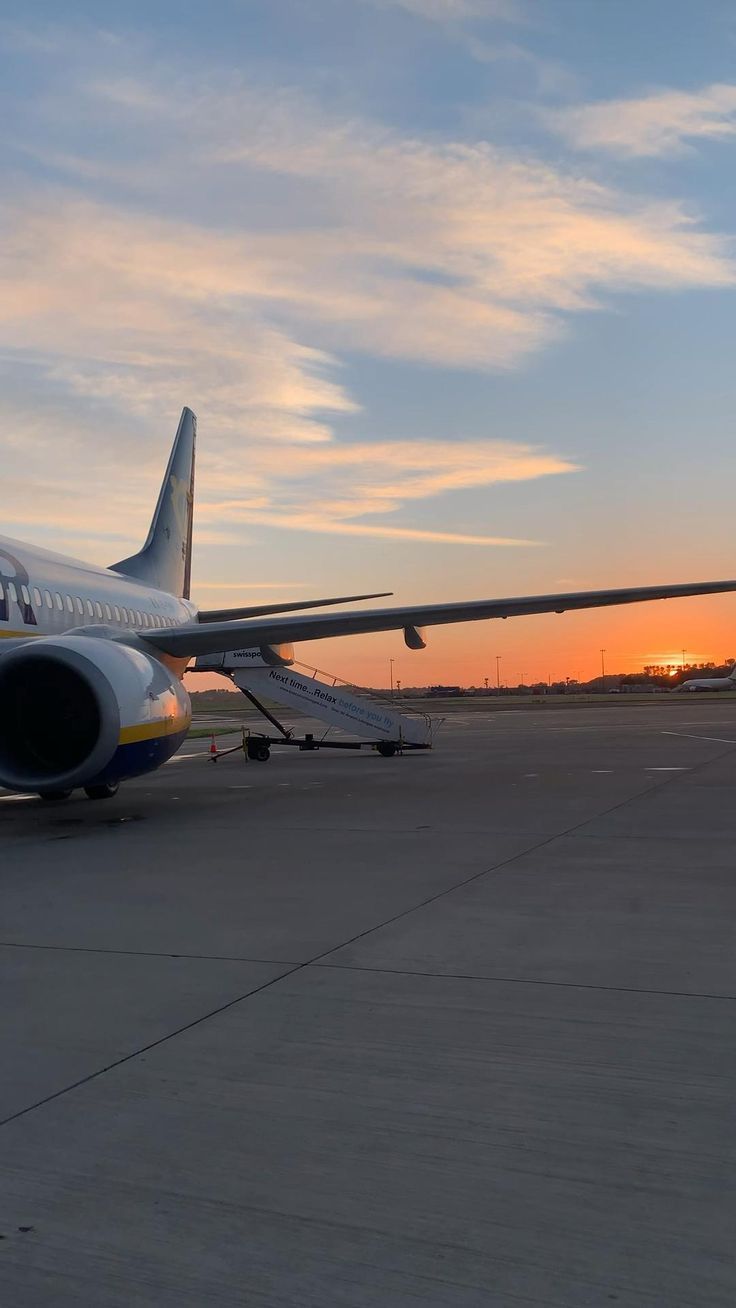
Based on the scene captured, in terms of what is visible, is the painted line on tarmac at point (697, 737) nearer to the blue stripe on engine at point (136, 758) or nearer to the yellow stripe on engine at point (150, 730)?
the yellow stripe on engine at point (150, 730)

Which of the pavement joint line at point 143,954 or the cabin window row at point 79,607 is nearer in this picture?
the pavement joint line at point 143,954

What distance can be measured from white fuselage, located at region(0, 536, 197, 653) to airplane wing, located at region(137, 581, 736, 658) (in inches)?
29.2

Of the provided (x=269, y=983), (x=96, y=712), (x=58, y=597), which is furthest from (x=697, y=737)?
(x=269, y=983)

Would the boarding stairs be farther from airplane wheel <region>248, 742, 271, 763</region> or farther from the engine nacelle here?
the engine nacelle

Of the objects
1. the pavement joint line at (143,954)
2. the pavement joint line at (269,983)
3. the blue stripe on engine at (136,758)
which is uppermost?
the blue stripe on engine at (136,758)

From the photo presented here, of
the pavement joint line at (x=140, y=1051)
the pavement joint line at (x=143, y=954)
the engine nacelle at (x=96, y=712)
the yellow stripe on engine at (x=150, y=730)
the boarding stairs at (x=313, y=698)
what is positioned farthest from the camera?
the boarding stairs at (x=313, y=698)

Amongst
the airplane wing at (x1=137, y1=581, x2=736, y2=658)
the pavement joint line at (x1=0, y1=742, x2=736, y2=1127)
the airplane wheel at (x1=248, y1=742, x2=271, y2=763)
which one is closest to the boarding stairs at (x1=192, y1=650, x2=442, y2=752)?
the airplane wheel at (x1=248, y1=742, x2=271, y2=763)

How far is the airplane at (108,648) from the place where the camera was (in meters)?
10.5

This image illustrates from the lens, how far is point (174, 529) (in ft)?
72.7

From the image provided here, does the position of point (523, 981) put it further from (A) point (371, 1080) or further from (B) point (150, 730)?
(B) point (150, 730)

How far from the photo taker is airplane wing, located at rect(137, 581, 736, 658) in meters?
13.5

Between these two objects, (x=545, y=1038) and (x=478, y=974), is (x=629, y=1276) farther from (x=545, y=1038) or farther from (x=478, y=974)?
(x=478, y=974)

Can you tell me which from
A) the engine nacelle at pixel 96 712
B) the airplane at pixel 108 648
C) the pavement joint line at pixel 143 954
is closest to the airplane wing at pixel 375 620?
the airplane at pixel 108 648

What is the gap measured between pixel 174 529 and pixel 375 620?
900 centimetres
